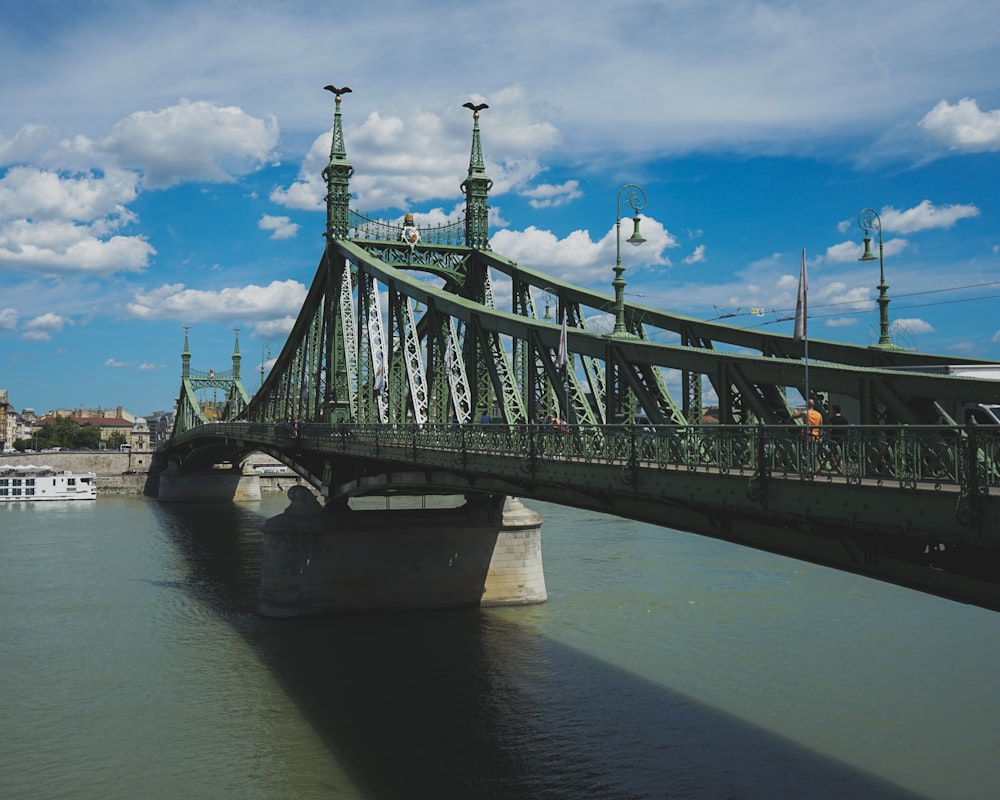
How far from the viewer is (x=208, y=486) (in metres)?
87.9

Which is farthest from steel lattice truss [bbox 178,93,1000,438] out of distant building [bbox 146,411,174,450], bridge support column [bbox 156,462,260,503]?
distant building [bbox 146,411,174,450]

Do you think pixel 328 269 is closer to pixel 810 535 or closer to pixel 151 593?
pixel 151 593

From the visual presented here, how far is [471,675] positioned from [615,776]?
7791 mm

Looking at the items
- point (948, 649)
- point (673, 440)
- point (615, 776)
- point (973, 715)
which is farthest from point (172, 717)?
point (948, 649)

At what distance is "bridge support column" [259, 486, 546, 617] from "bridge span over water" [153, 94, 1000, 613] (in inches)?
2.9

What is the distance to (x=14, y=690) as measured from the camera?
23.3 metres

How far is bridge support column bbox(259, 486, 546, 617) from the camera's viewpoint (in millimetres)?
31359

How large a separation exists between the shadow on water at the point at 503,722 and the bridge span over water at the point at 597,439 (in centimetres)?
366

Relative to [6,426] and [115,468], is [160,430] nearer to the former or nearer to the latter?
[6,426]

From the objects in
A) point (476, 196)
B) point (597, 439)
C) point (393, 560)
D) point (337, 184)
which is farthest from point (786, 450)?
point (337, 184)

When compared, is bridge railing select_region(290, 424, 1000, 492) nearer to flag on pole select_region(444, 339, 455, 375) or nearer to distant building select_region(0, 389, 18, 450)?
flag on pole select_region(444, 339, 455, 375)

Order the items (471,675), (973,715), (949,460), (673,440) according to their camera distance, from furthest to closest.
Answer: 1. (471,675)
2. (973,715)
3. (673,440)
4. (949,460)

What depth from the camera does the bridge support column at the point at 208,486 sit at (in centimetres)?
8738

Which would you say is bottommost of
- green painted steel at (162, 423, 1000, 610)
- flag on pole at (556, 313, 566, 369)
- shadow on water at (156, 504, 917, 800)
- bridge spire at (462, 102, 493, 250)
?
shadow on water at (156, 504, 917, 800)
